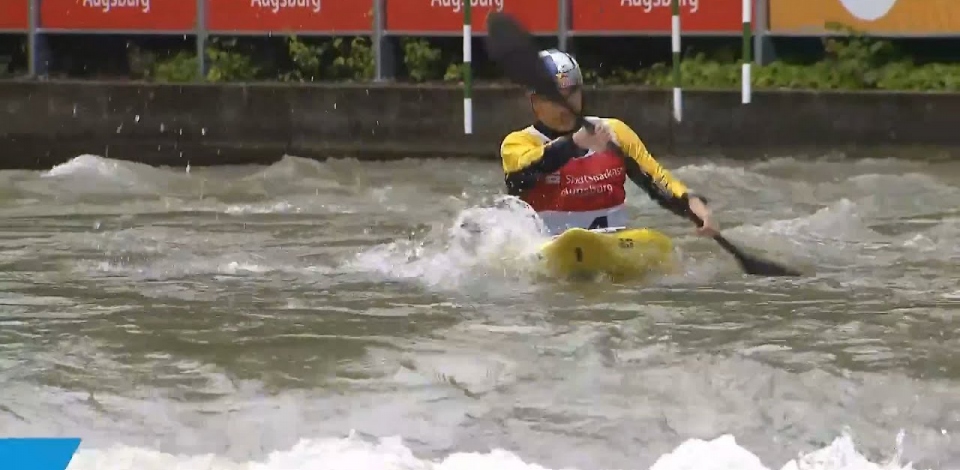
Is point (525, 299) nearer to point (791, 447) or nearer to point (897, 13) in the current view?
point (791, 447)

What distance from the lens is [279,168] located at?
12.3m

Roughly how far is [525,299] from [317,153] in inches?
234

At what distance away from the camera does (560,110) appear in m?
7.30

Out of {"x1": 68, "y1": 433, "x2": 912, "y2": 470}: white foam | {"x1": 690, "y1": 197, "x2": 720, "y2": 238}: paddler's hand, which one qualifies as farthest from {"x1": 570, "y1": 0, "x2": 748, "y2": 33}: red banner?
{"x1": 68, "y1": 433, "x2": 912, "y2": 470}: white foam

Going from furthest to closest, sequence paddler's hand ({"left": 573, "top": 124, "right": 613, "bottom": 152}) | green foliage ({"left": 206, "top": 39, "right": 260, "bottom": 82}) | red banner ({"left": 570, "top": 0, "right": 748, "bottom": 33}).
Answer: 1. green foliage ({"left": 206, "top": 39, "right": 260, "bottom": 82})
2. red banner ({"left": 570, "top": 0, "right": 748, "bottom": 33})
3. paddler's hand ({"left": 573, "top": 124, "right": 613, "bottom": 152})

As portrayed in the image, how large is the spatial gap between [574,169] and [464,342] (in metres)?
1.53

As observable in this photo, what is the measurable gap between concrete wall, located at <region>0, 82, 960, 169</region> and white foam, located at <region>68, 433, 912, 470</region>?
765 cm

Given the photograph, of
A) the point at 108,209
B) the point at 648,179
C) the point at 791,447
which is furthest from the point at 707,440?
the point at 108,209

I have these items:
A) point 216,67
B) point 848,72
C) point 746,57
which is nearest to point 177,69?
point 216,67

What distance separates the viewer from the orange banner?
12070 millimetres

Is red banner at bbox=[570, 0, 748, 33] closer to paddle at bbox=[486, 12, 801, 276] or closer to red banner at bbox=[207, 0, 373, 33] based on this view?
red banner at bbox=[207, 0, 373, 33]

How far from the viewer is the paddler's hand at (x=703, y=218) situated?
7324 mm
